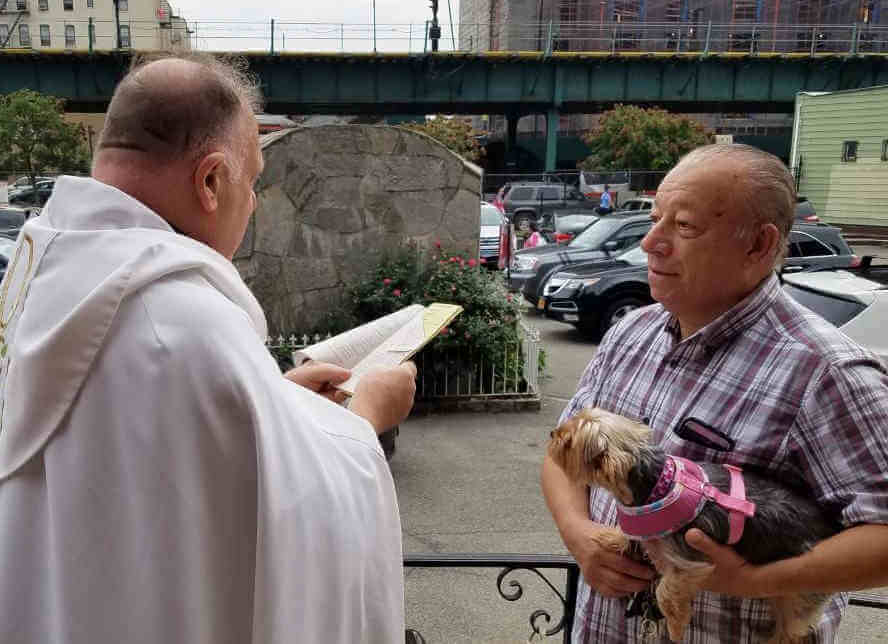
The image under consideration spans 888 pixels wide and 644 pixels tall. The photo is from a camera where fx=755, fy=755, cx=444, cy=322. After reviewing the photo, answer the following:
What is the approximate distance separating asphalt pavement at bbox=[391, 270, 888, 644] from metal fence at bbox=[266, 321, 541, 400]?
10.4 inches

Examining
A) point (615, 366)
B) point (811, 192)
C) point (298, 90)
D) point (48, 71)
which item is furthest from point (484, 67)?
point (615, 366)

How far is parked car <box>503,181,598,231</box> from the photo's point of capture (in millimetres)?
27859

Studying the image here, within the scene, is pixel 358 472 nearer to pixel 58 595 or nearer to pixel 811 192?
pixel 58 595

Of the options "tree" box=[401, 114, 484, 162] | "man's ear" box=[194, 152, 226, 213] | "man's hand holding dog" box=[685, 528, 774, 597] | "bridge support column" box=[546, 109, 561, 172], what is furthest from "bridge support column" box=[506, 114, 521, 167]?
"man's ear" box=[194, 152, 226, 213]

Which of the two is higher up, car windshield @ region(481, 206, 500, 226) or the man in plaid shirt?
the man in plaid shirt

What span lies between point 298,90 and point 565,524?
32.4 metres

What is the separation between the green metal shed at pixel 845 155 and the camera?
1024 inches

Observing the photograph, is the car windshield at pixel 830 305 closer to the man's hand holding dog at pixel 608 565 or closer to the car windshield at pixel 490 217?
the man's hand holding dog at pixel 608 565

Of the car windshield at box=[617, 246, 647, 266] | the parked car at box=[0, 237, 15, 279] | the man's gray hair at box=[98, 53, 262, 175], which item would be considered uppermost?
the man's gray hair at box=[98, 53, 262, 175]

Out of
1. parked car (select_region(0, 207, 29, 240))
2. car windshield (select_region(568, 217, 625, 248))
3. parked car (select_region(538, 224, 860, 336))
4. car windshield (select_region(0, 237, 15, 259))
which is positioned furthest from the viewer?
parked car (select_region(0, 207, 29, 240))

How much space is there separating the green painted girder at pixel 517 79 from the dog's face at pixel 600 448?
32002mm

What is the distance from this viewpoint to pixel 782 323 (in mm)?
1682

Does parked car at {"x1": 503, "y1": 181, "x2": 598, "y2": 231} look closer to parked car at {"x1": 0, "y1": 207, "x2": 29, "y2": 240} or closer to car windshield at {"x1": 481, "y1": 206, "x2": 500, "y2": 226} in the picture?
car windshield at {"x1": 481, "y1": 206, "x2": 500, "y2": 226}

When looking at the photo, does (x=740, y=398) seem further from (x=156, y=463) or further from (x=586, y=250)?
(x=586, y=250)
